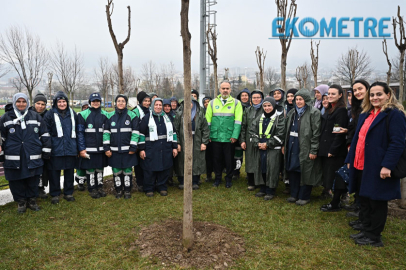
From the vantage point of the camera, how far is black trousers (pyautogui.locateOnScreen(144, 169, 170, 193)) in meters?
Result: 6.07

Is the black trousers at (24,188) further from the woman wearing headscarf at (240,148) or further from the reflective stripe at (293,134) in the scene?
the reflective stripe at (293,134)

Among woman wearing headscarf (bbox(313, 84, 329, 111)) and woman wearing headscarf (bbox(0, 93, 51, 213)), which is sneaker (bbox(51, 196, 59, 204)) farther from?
woman wearing headscarf (bbox(313, 84, 329, 111))

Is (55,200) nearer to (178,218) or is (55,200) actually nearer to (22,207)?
(22,207)

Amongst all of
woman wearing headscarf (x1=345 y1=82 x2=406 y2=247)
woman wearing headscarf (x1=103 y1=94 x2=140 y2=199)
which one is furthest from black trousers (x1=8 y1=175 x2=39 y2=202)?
woman wearing headscarf (x1=345 y1=82 x2=406 y2=247)

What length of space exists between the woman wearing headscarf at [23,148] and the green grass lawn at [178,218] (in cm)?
44

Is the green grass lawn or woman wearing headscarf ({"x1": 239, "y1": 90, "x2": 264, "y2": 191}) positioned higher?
woman wearing headscarf ({"x1": 239, "y1": 90, "x2": 264, "y2": 191})

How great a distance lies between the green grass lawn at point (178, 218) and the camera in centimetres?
340

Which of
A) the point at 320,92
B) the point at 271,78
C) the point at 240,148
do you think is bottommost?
the point at 240,148

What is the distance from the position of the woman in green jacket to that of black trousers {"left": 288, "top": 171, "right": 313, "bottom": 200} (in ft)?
0.98

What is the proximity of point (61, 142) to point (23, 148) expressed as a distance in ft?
2.21

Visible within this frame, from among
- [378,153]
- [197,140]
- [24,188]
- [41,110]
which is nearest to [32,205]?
[24,188]

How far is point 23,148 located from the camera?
5.05 m

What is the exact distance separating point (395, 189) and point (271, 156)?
7.81ft

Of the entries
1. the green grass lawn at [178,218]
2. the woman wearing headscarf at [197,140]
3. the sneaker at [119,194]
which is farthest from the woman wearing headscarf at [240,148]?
the sneaker at [119,194]
